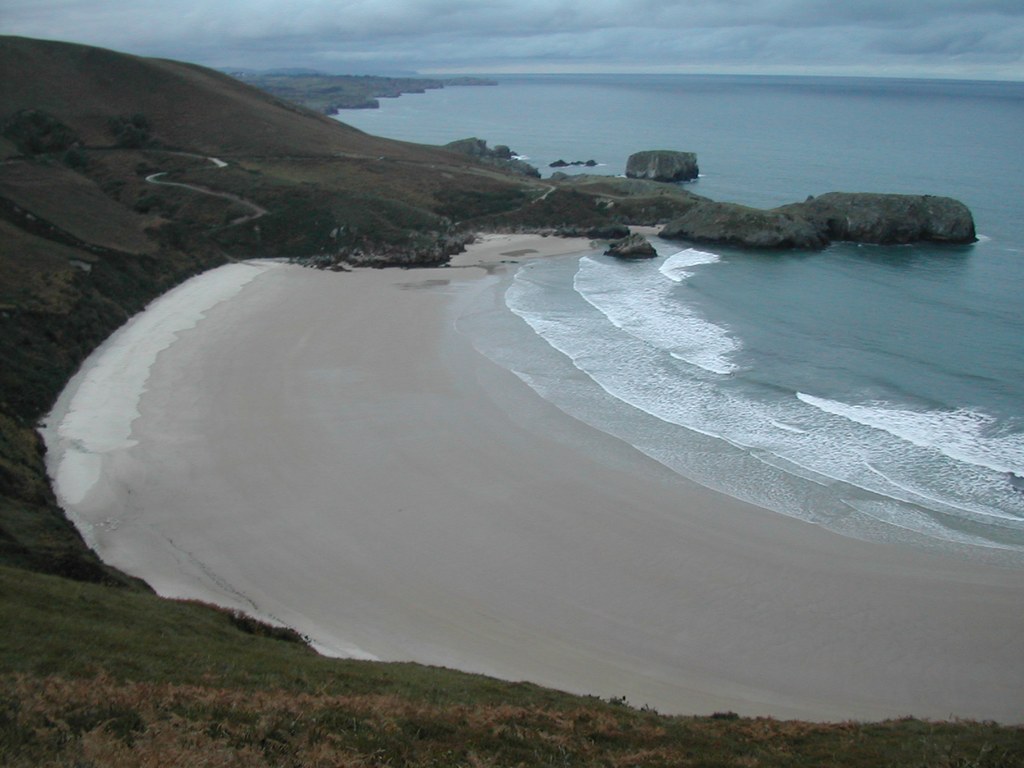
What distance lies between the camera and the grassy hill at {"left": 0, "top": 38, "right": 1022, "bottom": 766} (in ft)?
34.8

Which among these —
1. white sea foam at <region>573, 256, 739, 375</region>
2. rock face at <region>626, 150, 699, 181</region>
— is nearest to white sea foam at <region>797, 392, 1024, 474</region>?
white sea foam at <region>573, 256, 739, 375</region>

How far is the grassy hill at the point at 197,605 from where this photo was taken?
10.6m

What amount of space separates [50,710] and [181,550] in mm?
11224

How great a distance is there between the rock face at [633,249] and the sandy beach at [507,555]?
32.3 m


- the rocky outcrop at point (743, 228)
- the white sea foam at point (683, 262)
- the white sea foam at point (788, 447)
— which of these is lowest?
the white sea foam at point (788, 447)

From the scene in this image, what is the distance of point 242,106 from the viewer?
90.2 meters

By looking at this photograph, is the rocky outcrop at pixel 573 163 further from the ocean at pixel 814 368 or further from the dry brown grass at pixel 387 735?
the dry brown grass at pixel 387 735

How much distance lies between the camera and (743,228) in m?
68.8

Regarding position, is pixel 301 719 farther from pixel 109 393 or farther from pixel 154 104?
pixel 154 104

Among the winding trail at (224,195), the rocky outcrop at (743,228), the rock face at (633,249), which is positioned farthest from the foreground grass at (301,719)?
the rocky outcrop at (743,228)

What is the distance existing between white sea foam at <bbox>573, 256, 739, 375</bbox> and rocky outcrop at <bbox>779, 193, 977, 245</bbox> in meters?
14.3

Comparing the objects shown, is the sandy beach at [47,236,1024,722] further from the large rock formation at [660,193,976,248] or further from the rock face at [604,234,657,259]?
the large rock formation at [660,193,976,248]

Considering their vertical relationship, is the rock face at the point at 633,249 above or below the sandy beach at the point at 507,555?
above

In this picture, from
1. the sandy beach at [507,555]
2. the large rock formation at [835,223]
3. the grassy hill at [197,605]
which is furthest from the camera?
the large rock formation at [835,223]
